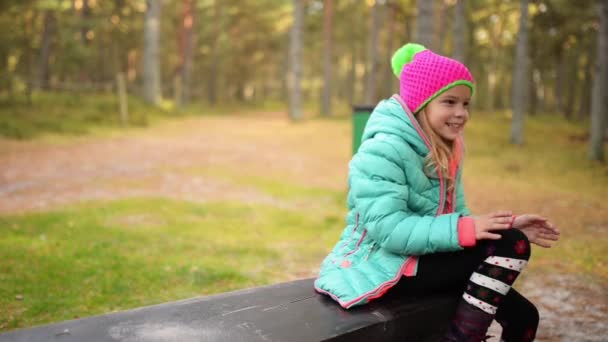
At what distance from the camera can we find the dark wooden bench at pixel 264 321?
208 cm

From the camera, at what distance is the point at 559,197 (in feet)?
27.4

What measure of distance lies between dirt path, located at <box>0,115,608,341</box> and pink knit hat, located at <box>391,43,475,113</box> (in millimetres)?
1822

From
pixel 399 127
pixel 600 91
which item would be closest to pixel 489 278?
pixel 399 127

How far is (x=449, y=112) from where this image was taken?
2.48 m

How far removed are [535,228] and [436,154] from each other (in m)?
0.55

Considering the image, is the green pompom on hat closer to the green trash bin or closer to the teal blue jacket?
the teal blue jacket

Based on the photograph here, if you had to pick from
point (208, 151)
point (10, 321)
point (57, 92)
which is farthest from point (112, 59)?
point (10, 321)

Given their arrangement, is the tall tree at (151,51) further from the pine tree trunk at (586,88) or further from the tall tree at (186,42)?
the pine tree trunk at (586,88)

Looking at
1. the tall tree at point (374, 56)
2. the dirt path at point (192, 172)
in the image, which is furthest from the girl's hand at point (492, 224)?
the tall tree at point (374, 56)

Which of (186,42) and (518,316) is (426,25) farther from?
(186,42)

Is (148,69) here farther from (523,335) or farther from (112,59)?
(523,335)

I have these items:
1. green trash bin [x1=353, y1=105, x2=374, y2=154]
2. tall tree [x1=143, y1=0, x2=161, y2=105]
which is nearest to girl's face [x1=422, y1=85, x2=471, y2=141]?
green trash bin [x1=353, y1=105, x2=374, y2=154]

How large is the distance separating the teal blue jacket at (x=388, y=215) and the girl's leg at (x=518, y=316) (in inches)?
18.2

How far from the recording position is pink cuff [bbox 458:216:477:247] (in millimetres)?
2248
